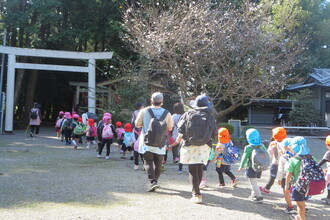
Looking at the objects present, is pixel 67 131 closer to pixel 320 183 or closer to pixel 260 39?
pixel 260 39

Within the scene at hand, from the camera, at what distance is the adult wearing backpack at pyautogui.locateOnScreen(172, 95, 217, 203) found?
5.30 m

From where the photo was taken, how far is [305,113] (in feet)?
67.6

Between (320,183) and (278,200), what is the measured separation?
1.54m

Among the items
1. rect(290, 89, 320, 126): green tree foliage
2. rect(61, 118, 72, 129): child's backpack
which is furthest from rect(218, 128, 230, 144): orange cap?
rect(290, 89, 320, 126): green tree foliage

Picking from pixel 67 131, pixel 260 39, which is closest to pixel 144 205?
pixel 67 131

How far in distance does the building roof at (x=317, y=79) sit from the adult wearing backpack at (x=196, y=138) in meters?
16.2

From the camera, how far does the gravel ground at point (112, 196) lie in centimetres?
476

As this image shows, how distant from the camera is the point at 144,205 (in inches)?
202

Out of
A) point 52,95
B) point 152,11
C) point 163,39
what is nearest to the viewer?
point 163,39

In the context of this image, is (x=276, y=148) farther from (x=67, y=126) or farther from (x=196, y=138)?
(x=67, y=126)

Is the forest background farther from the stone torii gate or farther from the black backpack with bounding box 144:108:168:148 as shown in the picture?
the black backpack with bounding box 144:108:168:148

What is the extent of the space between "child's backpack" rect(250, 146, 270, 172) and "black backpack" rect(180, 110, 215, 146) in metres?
0.79

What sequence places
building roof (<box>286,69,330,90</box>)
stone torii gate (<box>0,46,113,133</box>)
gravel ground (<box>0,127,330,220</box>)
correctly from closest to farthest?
gravel ground (<box>0,127,330,220</box>), stone torii gate (<box>0,46,113,133</box>), building roof (<box>286,69,330,90</box>)

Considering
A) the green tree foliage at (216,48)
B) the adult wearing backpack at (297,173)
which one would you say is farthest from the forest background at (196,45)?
the adult wearing backpack at (297,173)
